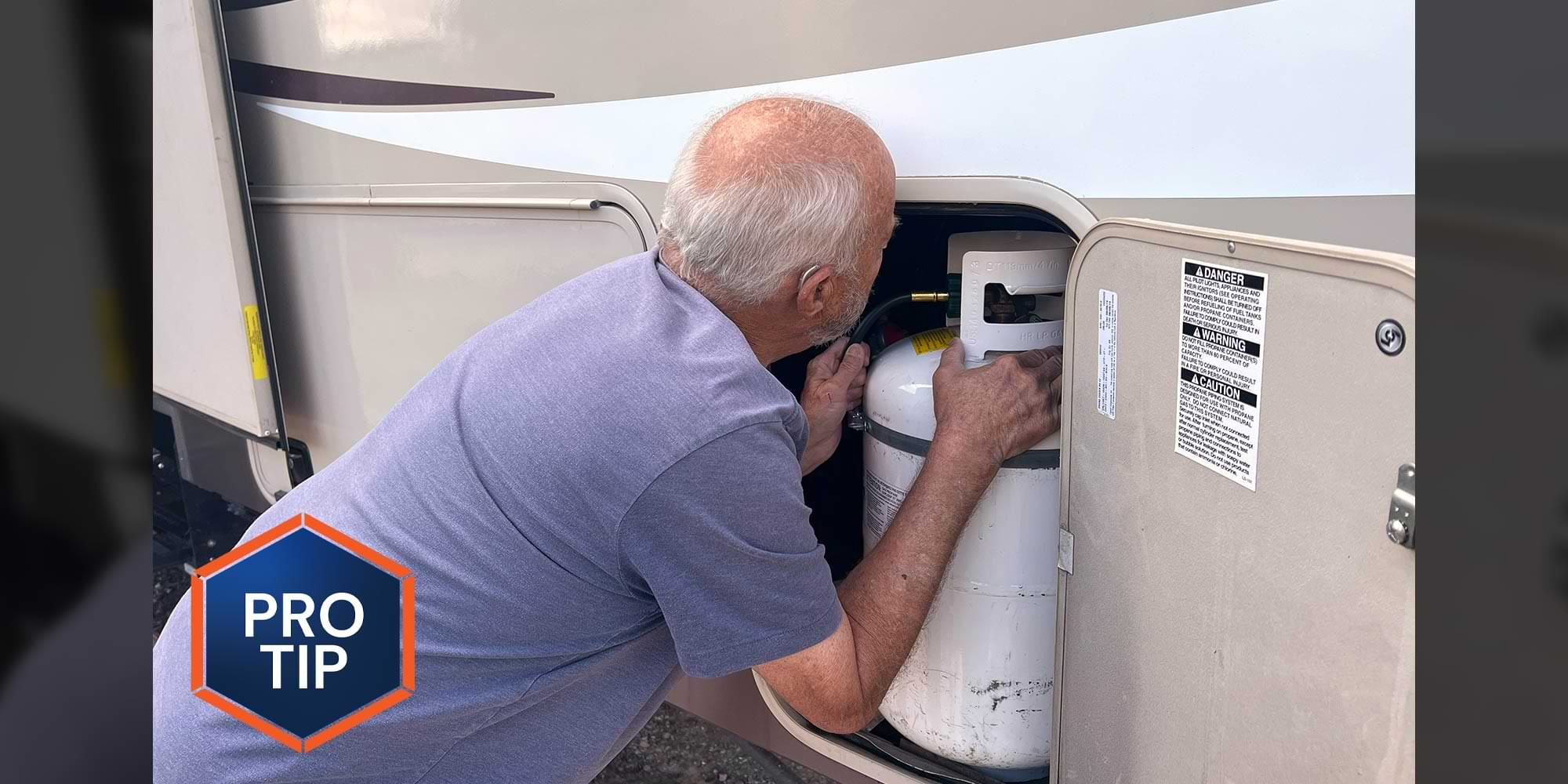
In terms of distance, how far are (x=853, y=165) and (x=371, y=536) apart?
0.92 meters

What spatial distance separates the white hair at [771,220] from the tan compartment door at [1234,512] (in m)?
0.35

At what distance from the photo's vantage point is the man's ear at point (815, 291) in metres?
1.64

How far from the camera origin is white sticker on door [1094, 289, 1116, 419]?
146 centimetres

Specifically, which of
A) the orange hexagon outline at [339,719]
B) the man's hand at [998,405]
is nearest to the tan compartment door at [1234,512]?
the man's hand at [998,405]

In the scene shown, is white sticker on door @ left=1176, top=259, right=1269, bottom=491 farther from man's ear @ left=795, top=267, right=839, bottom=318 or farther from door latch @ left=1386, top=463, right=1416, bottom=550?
man's ear @ left=795, top=267, right=839, bottom=318

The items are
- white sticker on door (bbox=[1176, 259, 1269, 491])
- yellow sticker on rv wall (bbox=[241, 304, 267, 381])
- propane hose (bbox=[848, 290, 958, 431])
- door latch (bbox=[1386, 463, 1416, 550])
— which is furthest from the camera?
yellow sticker on rv wall (bbox=[241, 304, 267, 381])

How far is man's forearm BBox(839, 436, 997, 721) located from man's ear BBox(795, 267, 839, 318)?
11.1 inches

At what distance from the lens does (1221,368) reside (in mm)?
1250

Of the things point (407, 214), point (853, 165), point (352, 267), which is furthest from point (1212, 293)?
point (352, 267)

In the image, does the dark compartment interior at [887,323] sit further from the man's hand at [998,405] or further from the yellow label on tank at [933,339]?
the man's hand at [998,405]

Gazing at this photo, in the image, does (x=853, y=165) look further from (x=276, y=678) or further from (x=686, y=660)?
(x=276, y=678)

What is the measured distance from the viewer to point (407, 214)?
268 centimetres

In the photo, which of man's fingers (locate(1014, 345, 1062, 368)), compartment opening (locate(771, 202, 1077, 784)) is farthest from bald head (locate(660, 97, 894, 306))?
man's fingers (locate(1014, 345, 1062, 368))

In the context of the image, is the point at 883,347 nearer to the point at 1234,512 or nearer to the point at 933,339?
the point at 933,339
